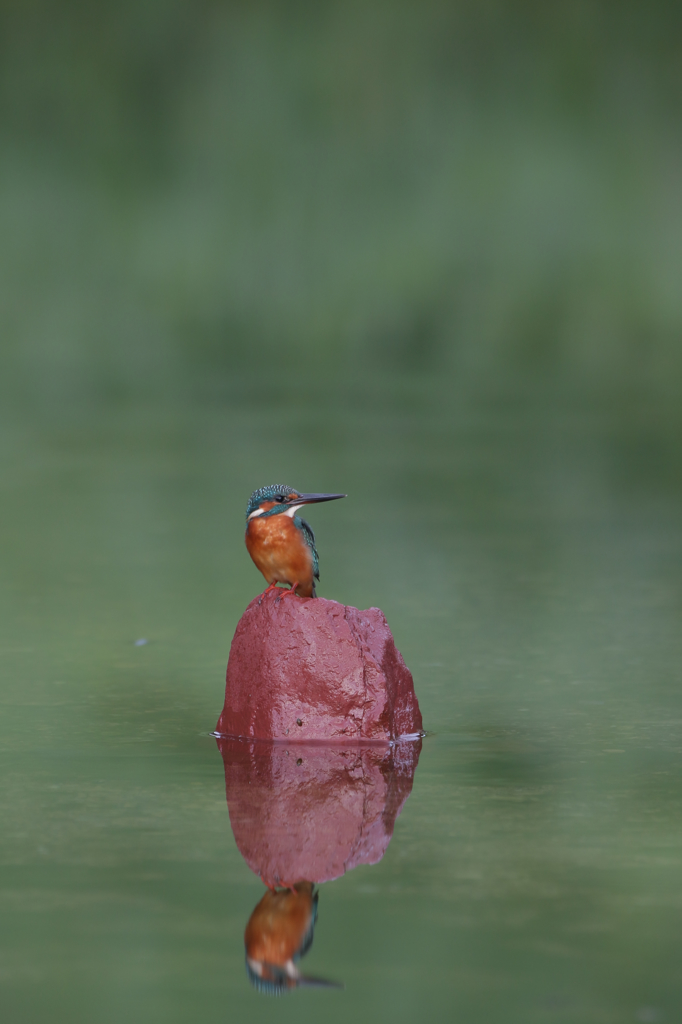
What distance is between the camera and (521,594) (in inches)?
332

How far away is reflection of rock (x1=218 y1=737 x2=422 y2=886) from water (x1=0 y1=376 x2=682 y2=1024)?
0.22 feet

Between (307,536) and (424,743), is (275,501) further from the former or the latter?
(424,743)

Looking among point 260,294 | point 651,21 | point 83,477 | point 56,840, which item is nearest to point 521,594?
point 56,840

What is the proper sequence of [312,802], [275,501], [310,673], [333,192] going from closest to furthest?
[312,802] → [310,673] → [275,501] → [333,192]

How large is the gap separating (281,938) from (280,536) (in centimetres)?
175

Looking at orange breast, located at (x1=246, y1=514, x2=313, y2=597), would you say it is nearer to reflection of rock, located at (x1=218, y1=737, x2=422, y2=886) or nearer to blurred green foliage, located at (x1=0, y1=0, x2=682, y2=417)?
reflection of rock, located at (x1=218, y1=737, x2=422, y2=886)

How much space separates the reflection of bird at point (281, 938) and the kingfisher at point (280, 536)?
1394 millimetres

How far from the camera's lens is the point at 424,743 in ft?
17.8

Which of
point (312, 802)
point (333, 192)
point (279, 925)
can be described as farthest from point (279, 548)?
point (333, 192)

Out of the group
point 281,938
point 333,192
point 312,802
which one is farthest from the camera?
point 333,192

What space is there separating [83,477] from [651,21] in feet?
99.7

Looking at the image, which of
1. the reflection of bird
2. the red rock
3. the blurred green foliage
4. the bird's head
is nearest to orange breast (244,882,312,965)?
the reflection of bird

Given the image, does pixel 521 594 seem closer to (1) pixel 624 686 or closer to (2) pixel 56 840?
(1) pixel 624 686

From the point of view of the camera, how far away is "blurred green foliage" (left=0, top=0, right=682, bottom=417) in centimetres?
2970
